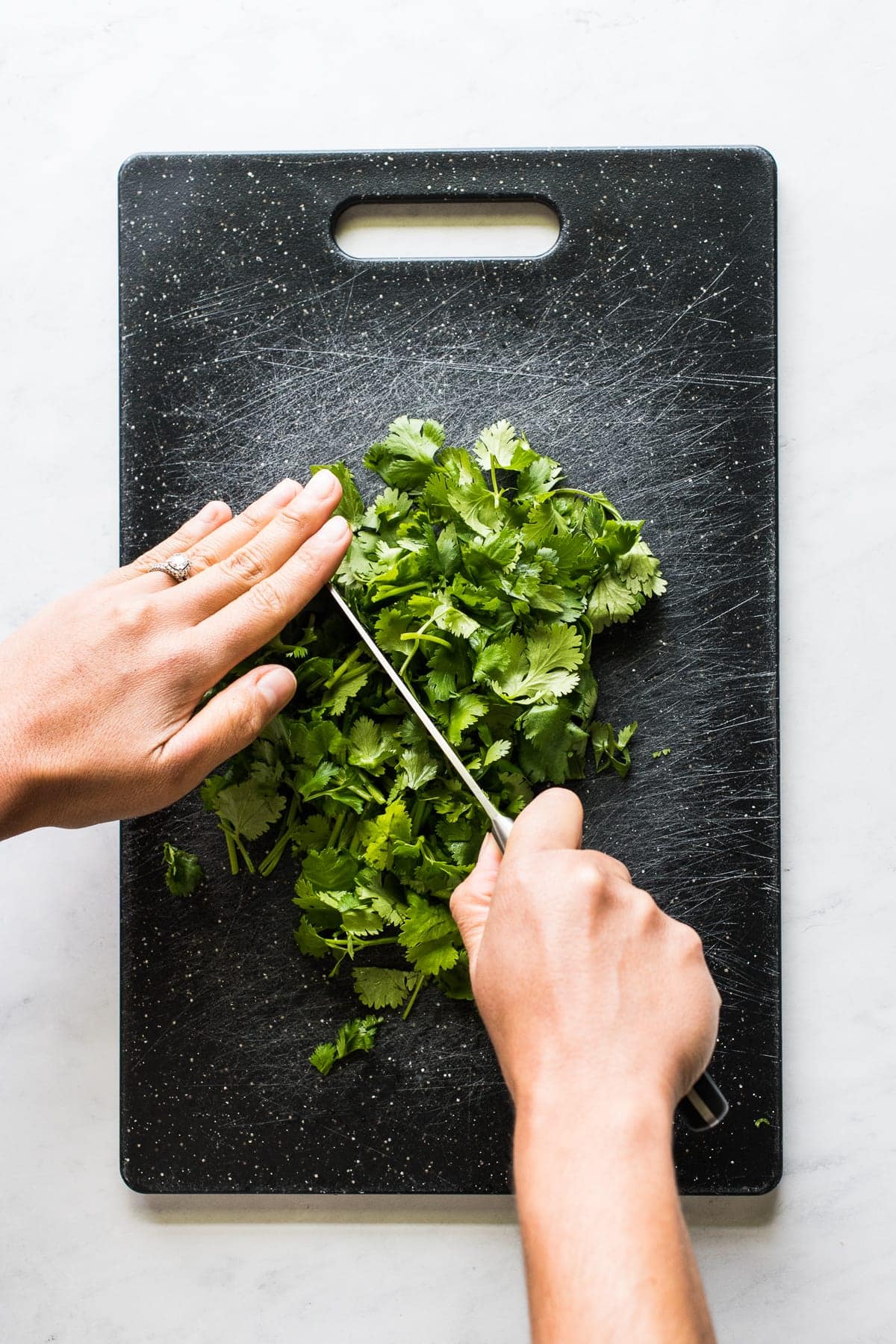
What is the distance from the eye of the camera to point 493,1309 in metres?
1.53

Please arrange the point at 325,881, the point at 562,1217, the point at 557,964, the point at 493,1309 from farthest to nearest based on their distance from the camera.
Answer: the point at 493,1309 → the point at 325,881 → the point at 557,964 → the point at 562,1217

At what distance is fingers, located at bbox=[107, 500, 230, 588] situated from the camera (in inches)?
54.7

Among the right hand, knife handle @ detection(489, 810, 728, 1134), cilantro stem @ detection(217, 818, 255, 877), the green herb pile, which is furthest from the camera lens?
cilantro stem @ detection(217, 818, 255, 877)

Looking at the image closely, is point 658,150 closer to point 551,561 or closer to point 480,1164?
point 551,561

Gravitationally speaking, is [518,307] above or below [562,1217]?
above

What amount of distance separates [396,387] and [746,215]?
1.86 ft

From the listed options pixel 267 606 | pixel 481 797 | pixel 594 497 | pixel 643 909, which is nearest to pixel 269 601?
pixel 267 606

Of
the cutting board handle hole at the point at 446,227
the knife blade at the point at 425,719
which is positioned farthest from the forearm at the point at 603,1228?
the cutting board handle hole at the point at 446,227

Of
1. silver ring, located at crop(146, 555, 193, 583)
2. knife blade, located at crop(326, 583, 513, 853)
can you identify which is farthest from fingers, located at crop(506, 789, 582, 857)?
silver ring, located at crop(146, 555, 193, 583)

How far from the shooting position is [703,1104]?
3.75 feet

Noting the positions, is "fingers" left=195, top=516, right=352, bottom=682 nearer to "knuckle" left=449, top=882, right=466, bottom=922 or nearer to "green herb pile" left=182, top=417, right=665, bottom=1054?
"green herb pile" left=182, top=417, right=665, bottom=1054

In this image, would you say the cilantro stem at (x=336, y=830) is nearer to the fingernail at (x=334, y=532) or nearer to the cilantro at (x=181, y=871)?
the cilantro at (x=181, y=871)

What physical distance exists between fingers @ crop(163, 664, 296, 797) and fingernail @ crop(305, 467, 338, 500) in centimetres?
23

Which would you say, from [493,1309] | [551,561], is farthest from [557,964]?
[493,1309]
